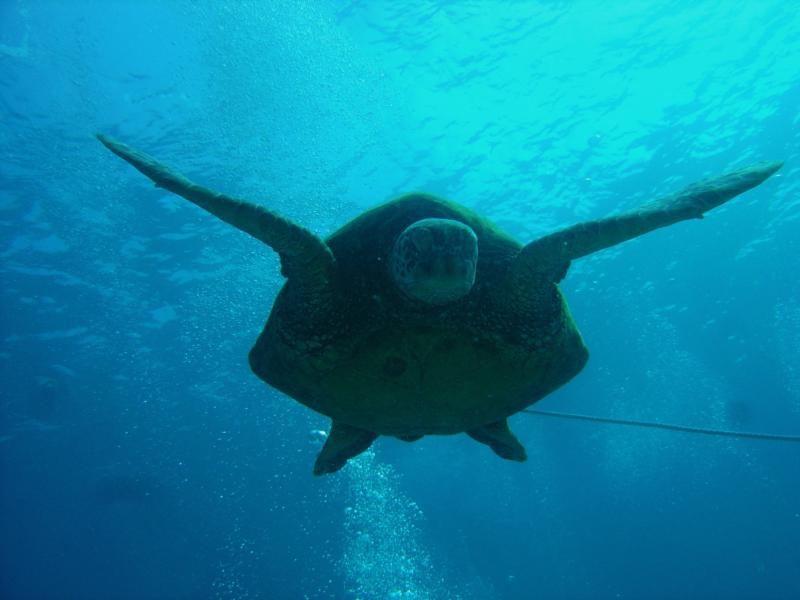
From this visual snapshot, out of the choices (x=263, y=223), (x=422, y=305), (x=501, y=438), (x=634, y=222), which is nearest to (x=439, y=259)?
(x=422, y=305)

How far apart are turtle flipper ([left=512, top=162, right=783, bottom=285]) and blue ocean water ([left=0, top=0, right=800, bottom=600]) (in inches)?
402

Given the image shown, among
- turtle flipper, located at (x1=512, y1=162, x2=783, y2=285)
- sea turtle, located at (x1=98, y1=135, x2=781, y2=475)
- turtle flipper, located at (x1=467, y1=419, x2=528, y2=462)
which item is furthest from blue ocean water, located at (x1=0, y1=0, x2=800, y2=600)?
turtle flipper, located at (x1=467, y1=419, x2=528, y2=462)

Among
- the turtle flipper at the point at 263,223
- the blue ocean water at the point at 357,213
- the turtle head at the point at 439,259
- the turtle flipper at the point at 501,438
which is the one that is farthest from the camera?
the blue ocean water at the point at 357,213

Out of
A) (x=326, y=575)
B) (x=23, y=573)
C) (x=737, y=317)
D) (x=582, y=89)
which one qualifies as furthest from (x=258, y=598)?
(x=582, y=89)

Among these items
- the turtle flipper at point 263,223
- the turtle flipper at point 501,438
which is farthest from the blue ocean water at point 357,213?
the turtle flipper at point 501,438

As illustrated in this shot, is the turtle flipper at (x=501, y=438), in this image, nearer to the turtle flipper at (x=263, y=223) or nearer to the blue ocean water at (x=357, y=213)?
the turtle flipper at (x=263, y=223)

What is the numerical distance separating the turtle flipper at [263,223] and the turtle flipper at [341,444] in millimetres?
2137

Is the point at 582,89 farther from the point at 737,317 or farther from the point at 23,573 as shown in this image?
the point at 23,573

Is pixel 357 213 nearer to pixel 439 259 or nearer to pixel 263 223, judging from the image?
pixel 263 223

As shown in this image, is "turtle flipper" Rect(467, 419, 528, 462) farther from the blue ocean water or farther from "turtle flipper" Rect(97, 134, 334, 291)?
the blue ocean water

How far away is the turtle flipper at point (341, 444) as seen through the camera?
493cm

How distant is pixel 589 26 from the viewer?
12.4 metres

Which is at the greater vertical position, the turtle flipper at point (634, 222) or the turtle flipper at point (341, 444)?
the turtle flipper at point (634, 222)

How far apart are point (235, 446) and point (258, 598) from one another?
765 inches
